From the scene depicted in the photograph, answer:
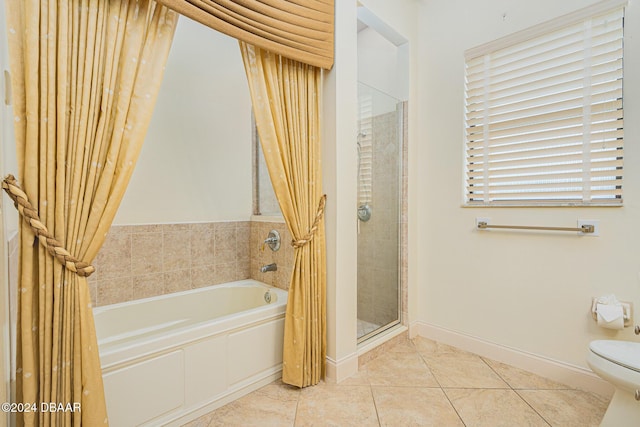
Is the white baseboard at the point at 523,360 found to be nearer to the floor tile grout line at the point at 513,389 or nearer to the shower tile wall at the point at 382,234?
the floor tile grout line at the point at 513,389

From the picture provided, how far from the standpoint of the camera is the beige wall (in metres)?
1.70

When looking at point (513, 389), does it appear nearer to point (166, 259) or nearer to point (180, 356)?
point (180, 356)

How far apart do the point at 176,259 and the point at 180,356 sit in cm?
95

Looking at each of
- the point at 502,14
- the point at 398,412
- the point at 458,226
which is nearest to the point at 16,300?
Answer: the point at 398,412

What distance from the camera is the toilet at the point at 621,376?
1311 millimetres

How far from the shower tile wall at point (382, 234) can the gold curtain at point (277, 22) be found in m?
0.79

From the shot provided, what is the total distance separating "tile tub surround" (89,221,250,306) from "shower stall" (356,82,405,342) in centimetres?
107

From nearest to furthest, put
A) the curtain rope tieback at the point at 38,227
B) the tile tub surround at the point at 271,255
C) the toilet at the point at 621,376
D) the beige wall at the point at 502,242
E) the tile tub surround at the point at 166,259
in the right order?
the curtain rope tieback at the point at 38,227, the toilet at the point at 621,376, the beige wall at the point at 502,242, the tile tub surround at the point at 166,259, the tile tub surround at the point at 271,255

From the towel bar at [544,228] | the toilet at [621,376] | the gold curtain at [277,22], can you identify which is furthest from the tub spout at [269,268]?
the toilet at [621,376]

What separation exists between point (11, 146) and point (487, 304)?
9.15ft

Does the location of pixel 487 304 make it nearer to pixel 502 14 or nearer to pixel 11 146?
pixel 502 14

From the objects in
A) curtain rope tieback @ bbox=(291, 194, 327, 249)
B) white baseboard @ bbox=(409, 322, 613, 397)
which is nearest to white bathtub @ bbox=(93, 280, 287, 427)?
curtain rope tieback @ bbox=(291, 194, 327, 249)

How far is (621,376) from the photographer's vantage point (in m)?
1.33

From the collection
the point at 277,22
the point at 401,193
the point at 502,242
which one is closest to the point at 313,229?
the point at 401,193
